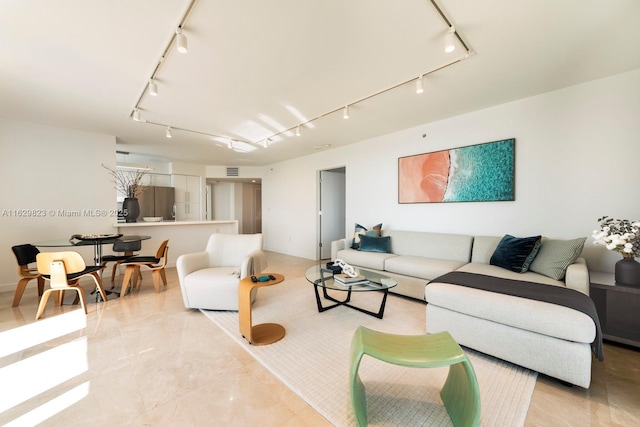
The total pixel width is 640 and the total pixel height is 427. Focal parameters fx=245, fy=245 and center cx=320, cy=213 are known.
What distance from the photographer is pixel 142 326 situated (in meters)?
2.47

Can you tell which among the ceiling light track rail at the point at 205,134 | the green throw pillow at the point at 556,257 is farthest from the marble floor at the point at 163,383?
the ceiling light track rail at the point at 205,134

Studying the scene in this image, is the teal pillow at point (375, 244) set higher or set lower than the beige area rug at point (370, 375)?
higher

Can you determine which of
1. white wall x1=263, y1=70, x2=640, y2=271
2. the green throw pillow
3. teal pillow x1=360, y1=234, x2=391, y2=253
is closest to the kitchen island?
teal pillow x1=360, y1=234, x2=391, y2=253

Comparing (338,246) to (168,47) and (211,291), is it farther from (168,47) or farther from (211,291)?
(168,47)

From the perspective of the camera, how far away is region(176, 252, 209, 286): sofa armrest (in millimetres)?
2836

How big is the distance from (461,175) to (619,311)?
205 cm

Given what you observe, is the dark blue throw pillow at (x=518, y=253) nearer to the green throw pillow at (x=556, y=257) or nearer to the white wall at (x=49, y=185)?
the green throw pillow at (x=556, y=257)

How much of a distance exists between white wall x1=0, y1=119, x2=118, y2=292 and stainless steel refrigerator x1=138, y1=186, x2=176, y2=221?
2.01 m

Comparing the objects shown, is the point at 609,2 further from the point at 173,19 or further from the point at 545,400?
the point at 173,19

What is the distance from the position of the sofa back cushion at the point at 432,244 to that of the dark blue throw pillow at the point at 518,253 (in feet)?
1.63

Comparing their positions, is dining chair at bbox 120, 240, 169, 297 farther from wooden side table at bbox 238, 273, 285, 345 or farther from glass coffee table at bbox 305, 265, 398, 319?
glass coffee table at bbox 305, 265, 398, 319

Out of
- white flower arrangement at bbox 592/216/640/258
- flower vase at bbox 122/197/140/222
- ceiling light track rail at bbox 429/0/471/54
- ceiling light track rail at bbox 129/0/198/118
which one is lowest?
white flower arrangement at bbox 592/216/640/258

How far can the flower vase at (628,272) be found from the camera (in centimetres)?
204

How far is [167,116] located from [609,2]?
4.48 metres
